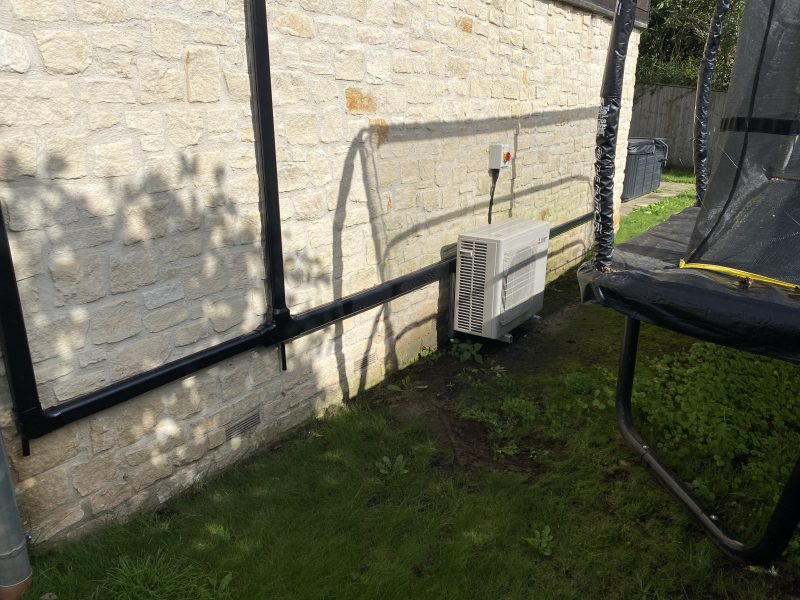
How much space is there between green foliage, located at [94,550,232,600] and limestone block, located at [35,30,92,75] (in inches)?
83.2

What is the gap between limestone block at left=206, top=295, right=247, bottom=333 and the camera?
3.21 metres

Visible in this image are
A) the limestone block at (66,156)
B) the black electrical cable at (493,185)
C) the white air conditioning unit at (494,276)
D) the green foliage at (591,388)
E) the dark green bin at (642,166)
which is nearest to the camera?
the limestone block at (66,156)

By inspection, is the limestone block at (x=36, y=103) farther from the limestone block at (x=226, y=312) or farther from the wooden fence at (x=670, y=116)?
the wooden fence at (x=670, y=116)

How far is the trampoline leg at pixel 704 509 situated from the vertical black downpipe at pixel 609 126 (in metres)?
0.64

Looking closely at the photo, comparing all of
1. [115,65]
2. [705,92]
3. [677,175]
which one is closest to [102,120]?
[115,65]

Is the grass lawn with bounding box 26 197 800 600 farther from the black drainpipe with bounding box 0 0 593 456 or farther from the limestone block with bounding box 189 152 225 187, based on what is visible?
the limestone block with bounding box 189 152 225 187

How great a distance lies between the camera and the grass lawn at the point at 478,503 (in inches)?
104

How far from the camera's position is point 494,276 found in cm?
478

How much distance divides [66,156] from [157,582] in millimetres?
1859

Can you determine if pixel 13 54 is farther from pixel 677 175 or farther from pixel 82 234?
pixel 677 175

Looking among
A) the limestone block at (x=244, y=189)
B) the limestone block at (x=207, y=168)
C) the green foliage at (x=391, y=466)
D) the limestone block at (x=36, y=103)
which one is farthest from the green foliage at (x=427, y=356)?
the limestone block at (x=36, y=103)

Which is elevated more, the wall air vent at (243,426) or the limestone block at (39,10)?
the limestone block at (39,10)

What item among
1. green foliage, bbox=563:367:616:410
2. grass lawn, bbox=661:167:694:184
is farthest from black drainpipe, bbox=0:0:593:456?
grass lawn, bbox=661:167:694:184

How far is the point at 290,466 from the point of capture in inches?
136
